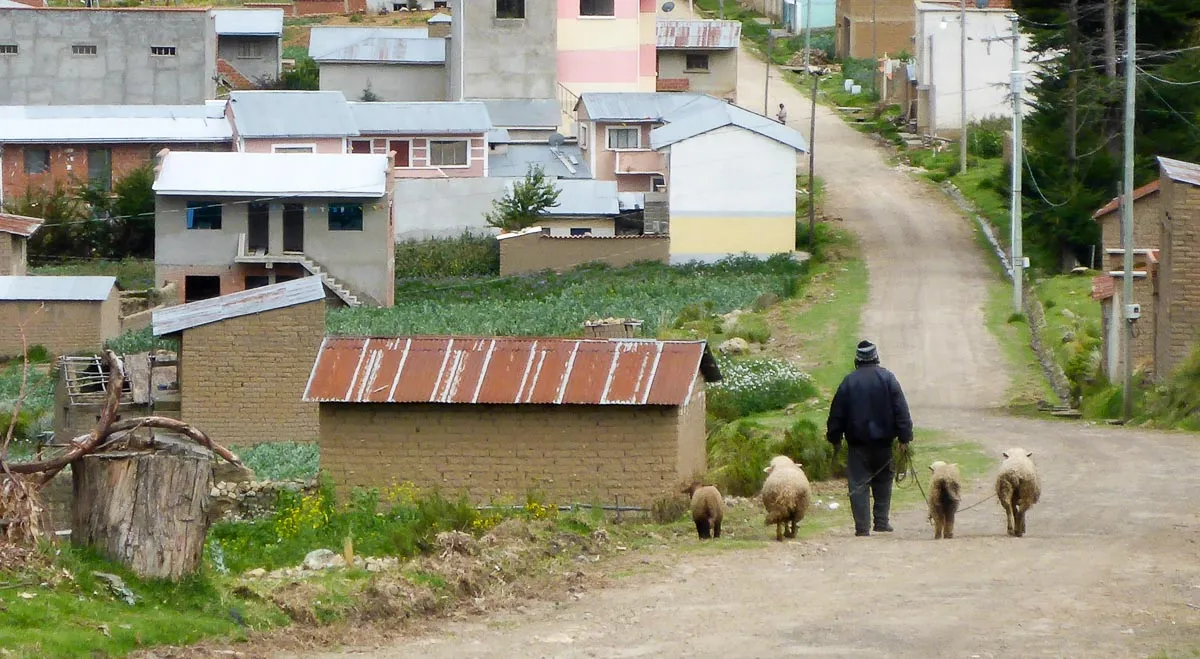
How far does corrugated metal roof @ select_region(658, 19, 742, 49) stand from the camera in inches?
3054

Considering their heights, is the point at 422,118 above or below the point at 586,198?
above

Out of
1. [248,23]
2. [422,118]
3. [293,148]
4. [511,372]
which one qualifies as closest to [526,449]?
[511,372]

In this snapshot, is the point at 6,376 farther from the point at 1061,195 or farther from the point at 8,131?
the point at 1061,195

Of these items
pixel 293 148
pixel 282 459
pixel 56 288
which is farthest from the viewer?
pixel 293 148

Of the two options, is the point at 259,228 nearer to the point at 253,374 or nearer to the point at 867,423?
the point at 253,374

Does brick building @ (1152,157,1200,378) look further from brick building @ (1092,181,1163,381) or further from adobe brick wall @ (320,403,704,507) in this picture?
adobe brick wall @ (320,403,704,507)

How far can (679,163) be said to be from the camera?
59469 mm

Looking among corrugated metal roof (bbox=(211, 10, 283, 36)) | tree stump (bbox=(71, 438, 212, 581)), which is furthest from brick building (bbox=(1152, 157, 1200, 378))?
corrugated metal roof (bbox=(211, 10, 283, 36))

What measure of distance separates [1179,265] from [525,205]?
108 ft

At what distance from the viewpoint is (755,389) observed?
3441 centimetres

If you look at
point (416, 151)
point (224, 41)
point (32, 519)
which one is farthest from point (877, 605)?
point (224, 41)

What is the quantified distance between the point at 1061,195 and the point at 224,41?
43.3 meters

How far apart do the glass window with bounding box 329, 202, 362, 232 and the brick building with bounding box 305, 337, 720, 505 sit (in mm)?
35530

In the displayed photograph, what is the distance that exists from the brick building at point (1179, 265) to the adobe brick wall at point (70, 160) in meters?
41.8
